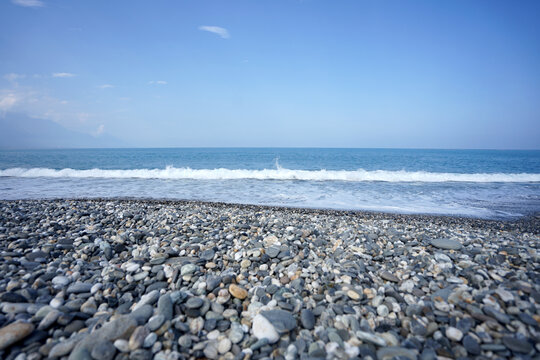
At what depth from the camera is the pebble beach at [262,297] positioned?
6.45 ft

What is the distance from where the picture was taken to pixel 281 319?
7.37 feet

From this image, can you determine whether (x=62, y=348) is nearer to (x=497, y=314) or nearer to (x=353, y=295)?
(x=353, y=295)

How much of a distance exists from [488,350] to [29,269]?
454 cm

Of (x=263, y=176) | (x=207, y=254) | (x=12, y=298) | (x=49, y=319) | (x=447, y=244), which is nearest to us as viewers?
(x=49, y=319)

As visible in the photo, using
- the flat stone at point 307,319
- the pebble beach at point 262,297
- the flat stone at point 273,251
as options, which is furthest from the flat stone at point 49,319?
the flat stone at point 273,251

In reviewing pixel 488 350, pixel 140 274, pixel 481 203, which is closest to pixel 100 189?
pixel 140 274

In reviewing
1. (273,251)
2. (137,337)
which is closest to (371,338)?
(273,251)

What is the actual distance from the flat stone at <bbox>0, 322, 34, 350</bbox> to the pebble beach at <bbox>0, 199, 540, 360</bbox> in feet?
0.04

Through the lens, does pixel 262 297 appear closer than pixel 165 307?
No

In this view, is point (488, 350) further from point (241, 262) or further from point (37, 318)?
point (37, 318)

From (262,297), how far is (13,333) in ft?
6.36

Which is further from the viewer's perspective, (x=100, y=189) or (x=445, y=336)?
(x=100, y=189)

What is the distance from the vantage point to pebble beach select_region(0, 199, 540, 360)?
1967 mm

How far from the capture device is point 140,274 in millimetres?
2947
